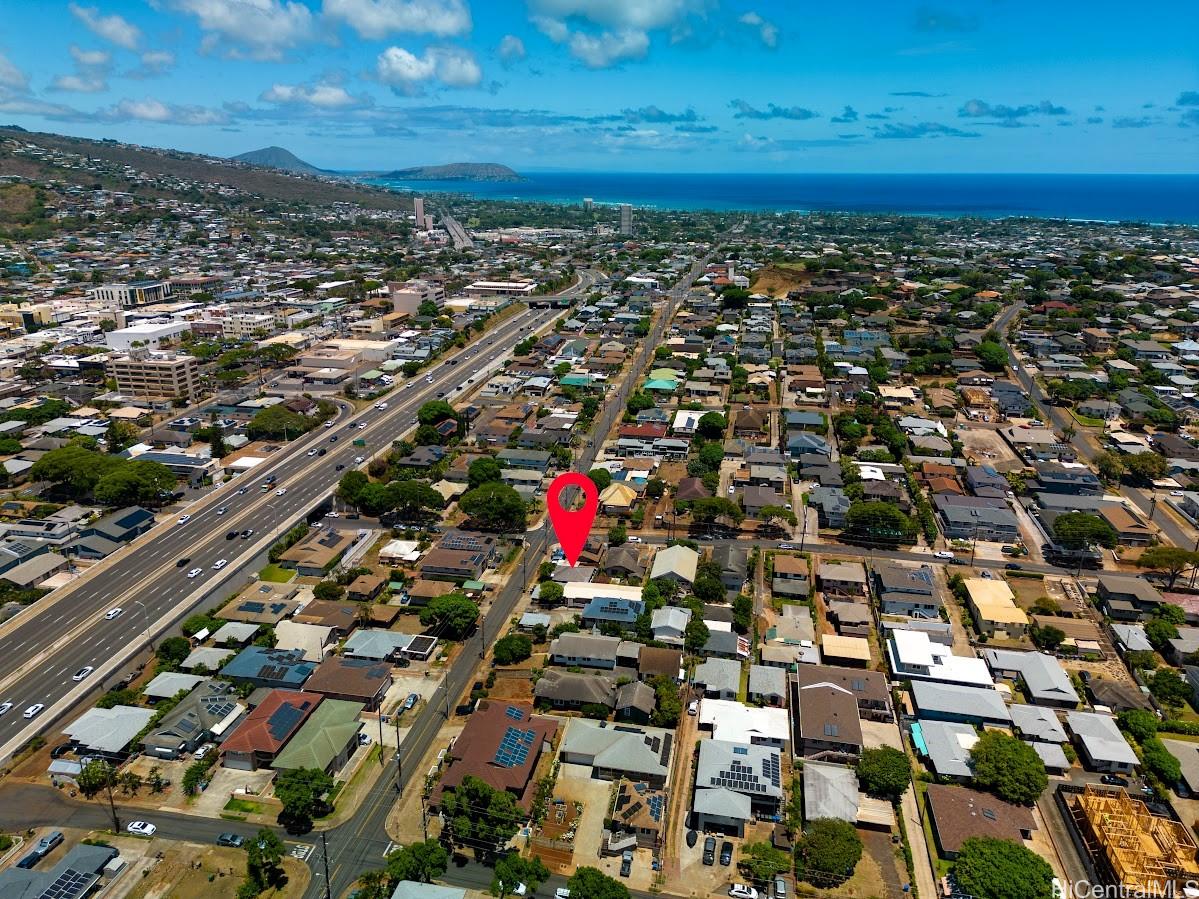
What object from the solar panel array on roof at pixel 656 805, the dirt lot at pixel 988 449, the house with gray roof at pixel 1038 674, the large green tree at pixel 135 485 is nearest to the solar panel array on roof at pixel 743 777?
the solar panel array on roof at pixel 656 805

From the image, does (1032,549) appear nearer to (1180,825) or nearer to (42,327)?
(1180,825)

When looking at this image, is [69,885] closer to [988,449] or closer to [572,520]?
[572,520]

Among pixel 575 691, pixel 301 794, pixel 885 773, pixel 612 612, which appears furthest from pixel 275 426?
pixel 885 773

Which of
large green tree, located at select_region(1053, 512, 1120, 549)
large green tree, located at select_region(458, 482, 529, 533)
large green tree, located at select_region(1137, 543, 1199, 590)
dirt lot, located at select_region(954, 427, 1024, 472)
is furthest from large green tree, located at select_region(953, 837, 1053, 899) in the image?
dirt lot, located at select_region(954, 427, 1024, 472)

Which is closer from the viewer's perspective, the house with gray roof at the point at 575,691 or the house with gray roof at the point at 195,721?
the house with gray roof at the point at 195,721

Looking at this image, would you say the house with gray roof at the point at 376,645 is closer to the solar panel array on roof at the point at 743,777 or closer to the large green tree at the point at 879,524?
the solar panel array on roof at the point at 743,777
